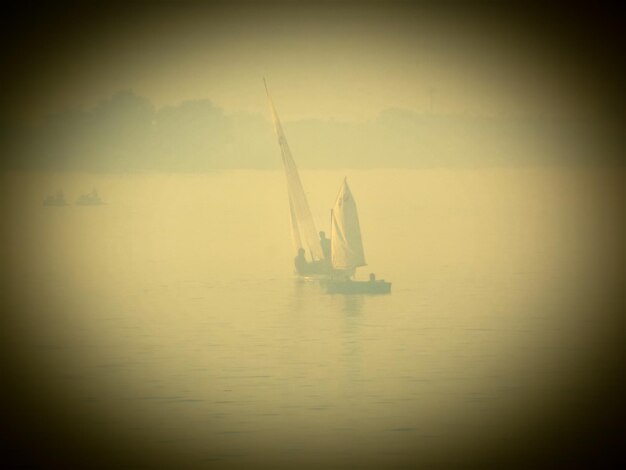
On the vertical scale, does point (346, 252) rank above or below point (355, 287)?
above

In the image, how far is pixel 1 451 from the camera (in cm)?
834

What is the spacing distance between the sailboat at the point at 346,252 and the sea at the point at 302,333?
0.14m

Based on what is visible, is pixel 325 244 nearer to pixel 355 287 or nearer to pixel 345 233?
pixel 345 233

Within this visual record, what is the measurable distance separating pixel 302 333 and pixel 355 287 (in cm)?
108

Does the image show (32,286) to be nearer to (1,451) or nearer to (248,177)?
(248,177)

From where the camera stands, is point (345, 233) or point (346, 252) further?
point (346, 252)

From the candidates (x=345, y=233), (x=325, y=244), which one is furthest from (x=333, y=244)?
(x=345, y=233)

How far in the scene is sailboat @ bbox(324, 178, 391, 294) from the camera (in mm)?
11742

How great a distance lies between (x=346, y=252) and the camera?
12.1m

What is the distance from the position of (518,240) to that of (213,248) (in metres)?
3.17

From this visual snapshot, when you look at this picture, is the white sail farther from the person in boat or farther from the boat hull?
the boat hull

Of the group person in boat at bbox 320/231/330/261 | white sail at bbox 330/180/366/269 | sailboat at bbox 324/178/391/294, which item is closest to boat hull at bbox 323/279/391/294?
sailboat at bbox 324/178/391/294

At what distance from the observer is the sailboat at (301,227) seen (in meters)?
11.1

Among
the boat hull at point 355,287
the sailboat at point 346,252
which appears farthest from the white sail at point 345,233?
the boat hull at point 355,287
